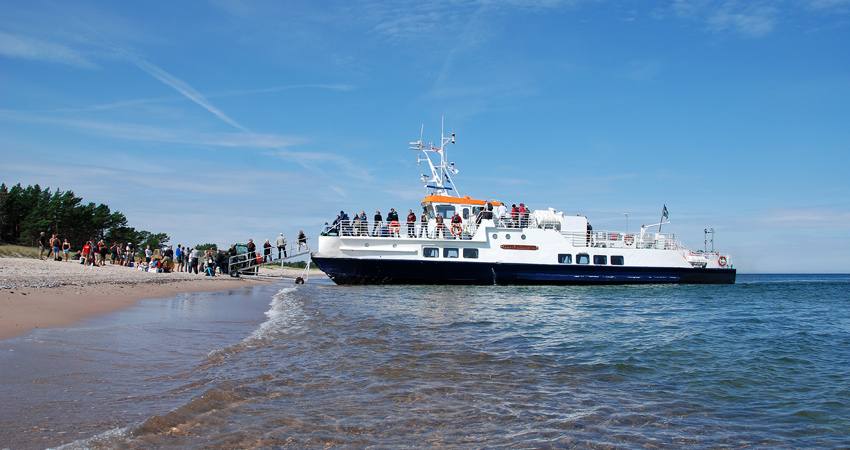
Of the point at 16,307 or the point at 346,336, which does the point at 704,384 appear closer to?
the point at 346,336

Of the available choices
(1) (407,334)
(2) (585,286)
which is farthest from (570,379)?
(2) (585,286)

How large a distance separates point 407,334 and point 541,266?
54.8ft

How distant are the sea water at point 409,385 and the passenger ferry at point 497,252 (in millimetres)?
13040

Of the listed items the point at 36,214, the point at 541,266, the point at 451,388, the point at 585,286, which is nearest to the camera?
the point at 451,388

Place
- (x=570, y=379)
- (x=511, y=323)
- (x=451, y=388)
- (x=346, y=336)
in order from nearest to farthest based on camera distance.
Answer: (x=451, y=388)
(x=570, y=379)
(x=346, y=336)
(x=511, y=323)

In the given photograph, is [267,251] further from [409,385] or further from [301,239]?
[409,385]

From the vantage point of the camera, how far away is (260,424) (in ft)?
13.4

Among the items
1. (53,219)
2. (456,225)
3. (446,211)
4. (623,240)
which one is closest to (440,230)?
(456,225)

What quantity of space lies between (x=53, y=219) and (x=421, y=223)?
1297 inches

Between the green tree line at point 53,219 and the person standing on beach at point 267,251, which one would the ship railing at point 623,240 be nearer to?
the person standing on beach at point 267,251

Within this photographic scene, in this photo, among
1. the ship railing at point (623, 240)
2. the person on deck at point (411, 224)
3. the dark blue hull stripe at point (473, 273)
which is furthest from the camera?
the ship railing at point (623, 240)

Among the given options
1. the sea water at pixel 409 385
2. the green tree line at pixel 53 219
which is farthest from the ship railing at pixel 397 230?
the green tree line at pixel 53 219

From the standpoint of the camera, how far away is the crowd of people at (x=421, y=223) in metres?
24.1

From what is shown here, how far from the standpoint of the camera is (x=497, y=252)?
81.6 feet
